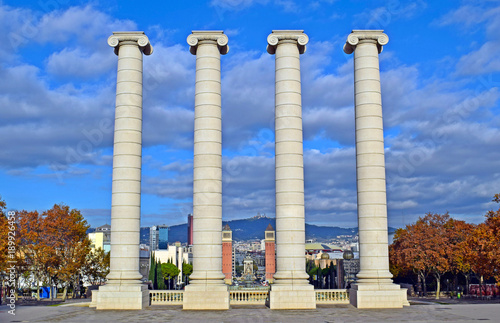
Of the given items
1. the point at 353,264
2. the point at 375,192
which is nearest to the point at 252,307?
the point at 375,192

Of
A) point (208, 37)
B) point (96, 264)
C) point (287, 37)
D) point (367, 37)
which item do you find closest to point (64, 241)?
point (96, 264)

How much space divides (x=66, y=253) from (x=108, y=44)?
42.3 m

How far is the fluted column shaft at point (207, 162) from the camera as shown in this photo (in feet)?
150

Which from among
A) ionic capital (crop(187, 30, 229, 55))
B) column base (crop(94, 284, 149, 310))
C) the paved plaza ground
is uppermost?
ionic capital (crop(187, 30, 229, 55))

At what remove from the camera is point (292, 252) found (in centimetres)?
4578

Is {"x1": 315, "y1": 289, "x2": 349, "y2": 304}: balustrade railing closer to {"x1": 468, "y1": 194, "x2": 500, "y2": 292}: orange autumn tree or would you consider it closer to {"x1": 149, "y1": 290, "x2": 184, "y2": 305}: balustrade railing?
{"x1": 149, "y1": 290, "x2": 184, "y2": 305}: balustrade railing

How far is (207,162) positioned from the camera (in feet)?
153

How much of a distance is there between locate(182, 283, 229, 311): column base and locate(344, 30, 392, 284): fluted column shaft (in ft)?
43.2

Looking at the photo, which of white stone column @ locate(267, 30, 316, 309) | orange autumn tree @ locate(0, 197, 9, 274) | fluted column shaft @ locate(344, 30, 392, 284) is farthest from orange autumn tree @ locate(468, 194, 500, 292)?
orange autumn tree @ locate(0, 197, 9, 274)

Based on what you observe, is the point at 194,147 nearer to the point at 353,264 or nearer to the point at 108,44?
the point at 108,44

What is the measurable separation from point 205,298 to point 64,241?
138 ft

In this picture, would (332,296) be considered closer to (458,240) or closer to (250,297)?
(250,297)

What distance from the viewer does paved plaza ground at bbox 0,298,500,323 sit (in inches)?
1442

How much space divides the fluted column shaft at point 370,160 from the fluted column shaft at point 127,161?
2160 centimetres
